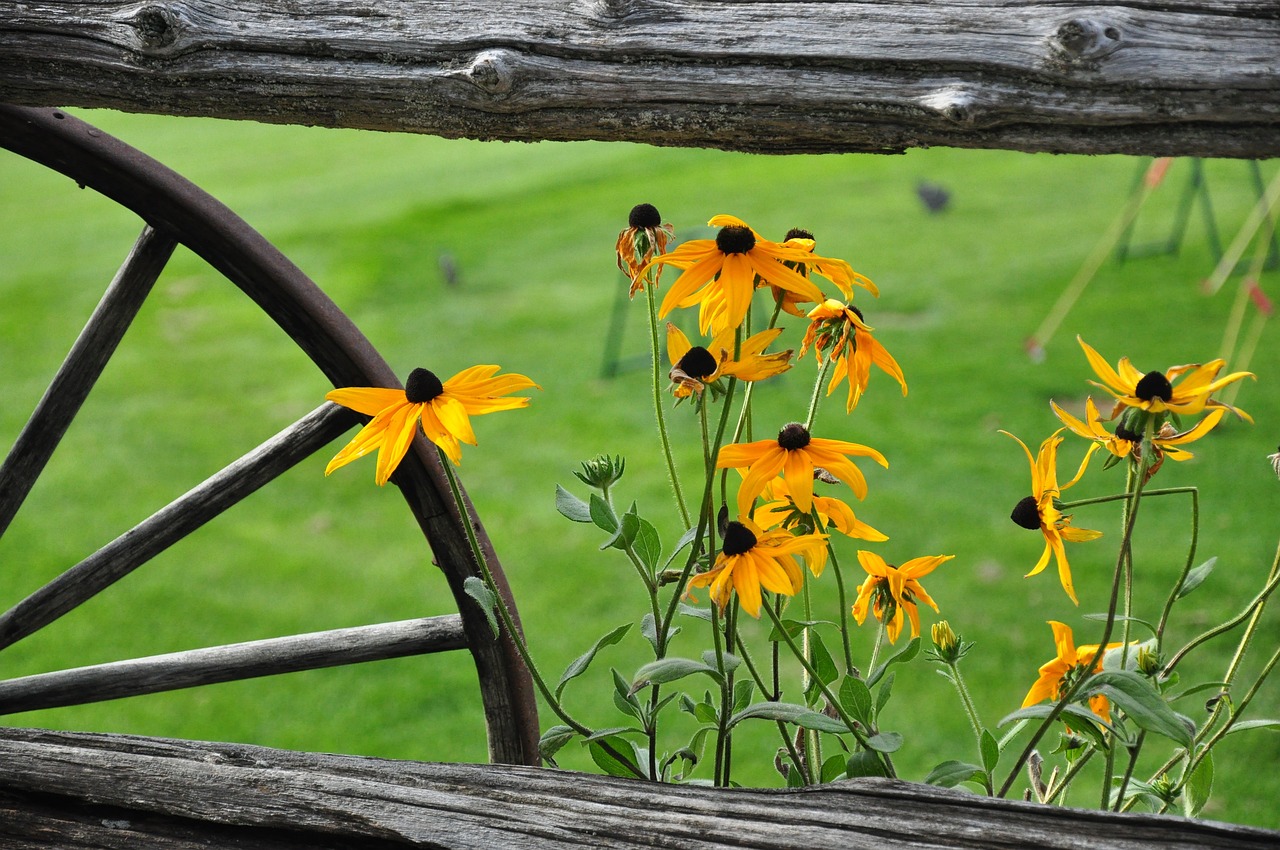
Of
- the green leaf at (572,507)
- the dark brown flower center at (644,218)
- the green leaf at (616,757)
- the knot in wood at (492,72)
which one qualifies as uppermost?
the knot in wood at (492,72)

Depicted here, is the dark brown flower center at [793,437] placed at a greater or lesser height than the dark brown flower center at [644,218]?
lesser

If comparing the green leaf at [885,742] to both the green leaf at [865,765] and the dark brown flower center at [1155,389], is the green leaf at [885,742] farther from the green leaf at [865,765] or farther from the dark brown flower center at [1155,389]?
the dark brown flower center at [1155,389]

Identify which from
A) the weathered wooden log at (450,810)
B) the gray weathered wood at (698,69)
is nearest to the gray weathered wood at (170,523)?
the weathered wooden log at (450,810)

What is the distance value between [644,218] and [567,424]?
9.32ft

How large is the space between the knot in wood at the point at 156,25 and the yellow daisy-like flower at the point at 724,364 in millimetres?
476

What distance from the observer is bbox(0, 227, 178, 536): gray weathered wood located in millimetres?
1203

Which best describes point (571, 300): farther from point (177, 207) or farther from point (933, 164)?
point (177, 207)

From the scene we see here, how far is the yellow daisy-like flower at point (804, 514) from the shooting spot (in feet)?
2.60

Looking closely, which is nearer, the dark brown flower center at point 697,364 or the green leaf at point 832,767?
the dark brown flower center at point 697,364

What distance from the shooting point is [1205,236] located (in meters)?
4.75

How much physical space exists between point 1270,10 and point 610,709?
2.06m

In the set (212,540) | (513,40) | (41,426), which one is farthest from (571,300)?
(513,40)

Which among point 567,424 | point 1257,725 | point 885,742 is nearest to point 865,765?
point 885,742

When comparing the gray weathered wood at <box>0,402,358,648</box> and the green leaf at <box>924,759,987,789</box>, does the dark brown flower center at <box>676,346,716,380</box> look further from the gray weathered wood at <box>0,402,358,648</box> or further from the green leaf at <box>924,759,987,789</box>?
the gray weathered wood at <box>0,402,358,648</box>
